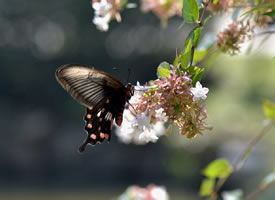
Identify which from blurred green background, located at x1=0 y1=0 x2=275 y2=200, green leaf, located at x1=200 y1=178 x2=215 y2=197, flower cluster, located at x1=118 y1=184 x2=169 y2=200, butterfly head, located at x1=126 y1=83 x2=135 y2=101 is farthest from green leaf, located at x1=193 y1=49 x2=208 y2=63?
blurred green background, located at x1=0 y1=0 x2=275 y2=200

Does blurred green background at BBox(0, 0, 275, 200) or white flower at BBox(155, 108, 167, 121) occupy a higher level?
white flower at BBox(155, 108, 167, 121)

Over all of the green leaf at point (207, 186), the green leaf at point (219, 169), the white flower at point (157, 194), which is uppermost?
the green leaf at point (219, 169)

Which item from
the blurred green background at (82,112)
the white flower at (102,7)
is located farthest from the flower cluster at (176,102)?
the blurred green background at (82,112)

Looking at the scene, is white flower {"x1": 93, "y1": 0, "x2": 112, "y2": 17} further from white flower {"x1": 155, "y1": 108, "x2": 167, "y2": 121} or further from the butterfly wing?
white flower {"x1": 155, "y1": 108, "x2": 167, "y2": 121}

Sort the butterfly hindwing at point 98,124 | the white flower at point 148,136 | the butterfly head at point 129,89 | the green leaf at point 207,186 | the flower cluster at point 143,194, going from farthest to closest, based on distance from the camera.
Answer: the flower cluster at point 143,194
the green leaf at point 207,186
the butterfly hindwing at point 98,124
the butterfly head at point 129,89
the white flower at point 148,136

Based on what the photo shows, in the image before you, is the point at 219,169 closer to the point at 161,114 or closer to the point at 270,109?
the point at 270,109

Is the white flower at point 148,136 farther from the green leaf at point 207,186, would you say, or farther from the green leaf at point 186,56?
the green leaf at point 207,186
